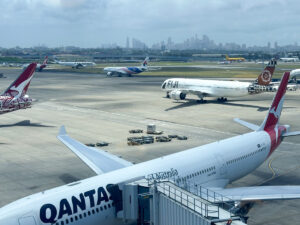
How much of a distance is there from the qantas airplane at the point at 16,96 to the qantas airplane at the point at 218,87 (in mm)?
34614

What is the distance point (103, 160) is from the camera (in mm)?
33094

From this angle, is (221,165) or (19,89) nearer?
→ (221,165)

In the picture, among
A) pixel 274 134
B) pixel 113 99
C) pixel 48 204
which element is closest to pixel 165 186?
pixel 48 204

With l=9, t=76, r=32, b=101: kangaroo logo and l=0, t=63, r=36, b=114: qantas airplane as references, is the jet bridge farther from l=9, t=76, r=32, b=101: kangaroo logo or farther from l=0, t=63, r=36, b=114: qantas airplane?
l=9, t=76, r=32, b=101: kangaroo logo

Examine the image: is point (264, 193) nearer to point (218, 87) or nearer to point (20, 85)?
point (20, 85)

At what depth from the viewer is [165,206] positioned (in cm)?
2153

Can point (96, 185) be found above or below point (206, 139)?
above

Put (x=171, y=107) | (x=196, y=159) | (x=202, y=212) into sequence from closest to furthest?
(x=202, y=212) < (x=196, y=159) < (x=171, y=107)

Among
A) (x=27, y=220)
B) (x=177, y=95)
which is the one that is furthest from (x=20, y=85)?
(x=27, y=220)

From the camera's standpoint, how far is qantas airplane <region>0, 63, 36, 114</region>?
6138 centimetres

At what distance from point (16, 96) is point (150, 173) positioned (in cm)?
4134

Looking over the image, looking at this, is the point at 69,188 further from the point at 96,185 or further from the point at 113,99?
the point at 113,99

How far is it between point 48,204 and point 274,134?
23364mm

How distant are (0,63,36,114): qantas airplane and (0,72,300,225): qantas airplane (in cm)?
2710
